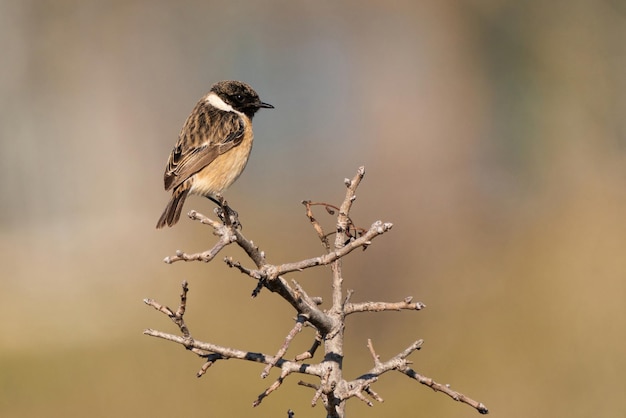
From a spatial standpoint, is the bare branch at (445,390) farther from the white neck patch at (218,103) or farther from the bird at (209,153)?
the white neck patch at (218,103)

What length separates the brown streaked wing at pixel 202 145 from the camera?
3758 millimetres

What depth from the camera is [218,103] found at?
13.9 ft

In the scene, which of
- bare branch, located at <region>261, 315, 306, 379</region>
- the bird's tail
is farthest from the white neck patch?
bare branch, located at <region>261, 315, 306, 379</region>

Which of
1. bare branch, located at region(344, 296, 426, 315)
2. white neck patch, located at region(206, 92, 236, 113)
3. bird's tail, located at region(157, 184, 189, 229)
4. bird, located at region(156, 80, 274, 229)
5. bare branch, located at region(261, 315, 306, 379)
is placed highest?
white neck patch, located at region(206, 92, 236, 113)

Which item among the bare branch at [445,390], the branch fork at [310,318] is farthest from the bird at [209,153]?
the bare branch at [445,390]

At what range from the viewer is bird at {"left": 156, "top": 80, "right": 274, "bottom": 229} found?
3.75 m

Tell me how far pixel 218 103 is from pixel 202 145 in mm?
447

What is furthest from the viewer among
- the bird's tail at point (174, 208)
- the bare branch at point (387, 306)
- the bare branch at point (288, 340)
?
the bird's tail at point (174, 208)

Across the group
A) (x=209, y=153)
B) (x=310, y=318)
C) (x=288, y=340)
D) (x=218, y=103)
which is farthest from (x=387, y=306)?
(x=218, y=103)

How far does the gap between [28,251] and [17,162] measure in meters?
1.39

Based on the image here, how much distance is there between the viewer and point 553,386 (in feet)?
21.0

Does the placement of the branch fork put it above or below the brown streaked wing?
below

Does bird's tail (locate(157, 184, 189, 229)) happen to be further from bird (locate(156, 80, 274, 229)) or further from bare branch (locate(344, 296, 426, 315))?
bare branch (locate(344, 296, 426, 315))

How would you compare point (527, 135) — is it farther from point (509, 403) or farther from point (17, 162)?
point (17, 162)
